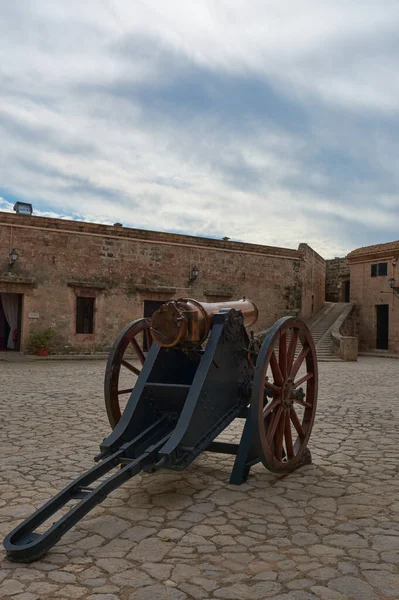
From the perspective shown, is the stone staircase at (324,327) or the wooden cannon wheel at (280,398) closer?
the wooden cannon wheel at (280,398)

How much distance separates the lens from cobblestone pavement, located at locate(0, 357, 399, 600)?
8.15ft

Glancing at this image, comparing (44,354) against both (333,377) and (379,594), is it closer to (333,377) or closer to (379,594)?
(333,377)

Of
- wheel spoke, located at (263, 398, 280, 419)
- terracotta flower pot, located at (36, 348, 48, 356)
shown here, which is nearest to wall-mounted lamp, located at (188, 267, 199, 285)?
terracotta flower pot, located at (36, 348, 48, 356)

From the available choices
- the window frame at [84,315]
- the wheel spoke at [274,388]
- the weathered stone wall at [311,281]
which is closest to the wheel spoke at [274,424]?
the wheel spoke at [274,388]

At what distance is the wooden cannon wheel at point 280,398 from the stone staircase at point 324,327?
12.1m

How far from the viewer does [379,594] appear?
7.90 feet

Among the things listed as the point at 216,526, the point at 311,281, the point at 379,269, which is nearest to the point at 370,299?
the point at 379,269

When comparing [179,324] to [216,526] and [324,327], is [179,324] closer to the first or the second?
[216,526]

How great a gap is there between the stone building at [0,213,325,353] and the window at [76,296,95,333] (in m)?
0.03

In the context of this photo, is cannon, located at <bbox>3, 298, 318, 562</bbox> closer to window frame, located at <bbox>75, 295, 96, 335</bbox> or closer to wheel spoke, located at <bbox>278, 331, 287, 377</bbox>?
wheel spoke, located at <bbox>278, 331, 287, 377</bbox>

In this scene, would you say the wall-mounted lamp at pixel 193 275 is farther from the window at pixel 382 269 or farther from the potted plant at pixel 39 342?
the window at pixel 382 269

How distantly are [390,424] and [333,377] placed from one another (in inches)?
213

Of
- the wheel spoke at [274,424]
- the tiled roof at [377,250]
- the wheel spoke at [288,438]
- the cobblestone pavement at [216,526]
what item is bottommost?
the cobblestone pavement at [216,526]

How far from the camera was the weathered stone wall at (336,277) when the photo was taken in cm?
2843
